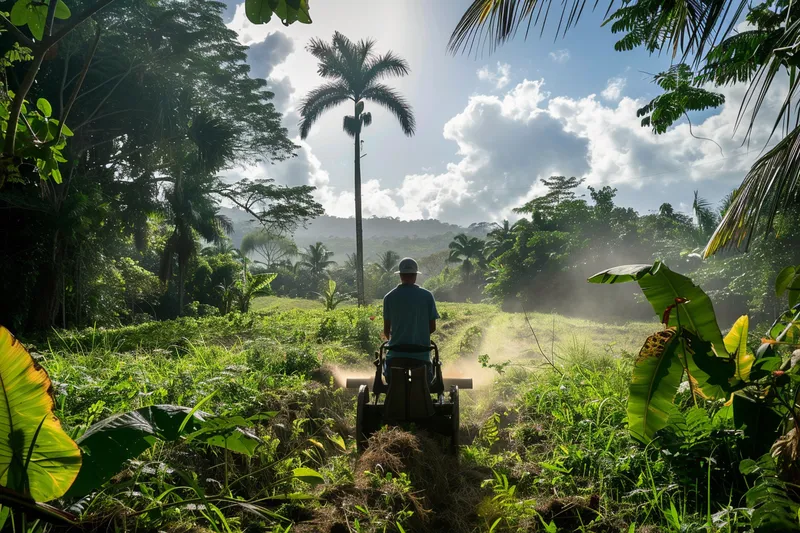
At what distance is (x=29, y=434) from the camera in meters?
1.34

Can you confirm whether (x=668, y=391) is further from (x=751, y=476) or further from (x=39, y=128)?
(x=39, y=128)

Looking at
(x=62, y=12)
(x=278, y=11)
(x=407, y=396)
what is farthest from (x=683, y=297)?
(x=62, y=12)

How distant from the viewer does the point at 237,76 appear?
886 inches

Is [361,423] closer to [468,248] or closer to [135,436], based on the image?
[135,436]

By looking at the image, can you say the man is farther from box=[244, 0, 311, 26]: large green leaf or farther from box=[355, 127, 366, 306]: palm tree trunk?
box=[355, 127, 366, 306]: palm tree trunk

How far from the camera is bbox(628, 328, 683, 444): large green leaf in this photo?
2.60 metres

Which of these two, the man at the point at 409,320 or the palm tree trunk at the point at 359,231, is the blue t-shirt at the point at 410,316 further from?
the palm tree trunk at the point at 359,231

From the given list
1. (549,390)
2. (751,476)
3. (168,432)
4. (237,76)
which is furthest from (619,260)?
(168,432)

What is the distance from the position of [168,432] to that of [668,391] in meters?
2.57

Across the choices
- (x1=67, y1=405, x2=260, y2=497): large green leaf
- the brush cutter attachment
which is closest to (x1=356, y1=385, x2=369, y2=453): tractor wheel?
the brush cutter attachment

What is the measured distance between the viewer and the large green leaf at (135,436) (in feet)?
5.41

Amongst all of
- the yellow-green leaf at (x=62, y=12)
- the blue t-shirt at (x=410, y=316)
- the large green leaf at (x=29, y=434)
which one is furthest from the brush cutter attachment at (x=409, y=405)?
the yellow-green leaf at (x=62, y=12)

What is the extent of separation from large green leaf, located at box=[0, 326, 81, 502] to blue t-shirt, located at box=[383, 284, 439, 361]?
3496 millimetres

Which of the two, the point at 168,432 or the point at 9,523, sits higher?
the point at 168,432
